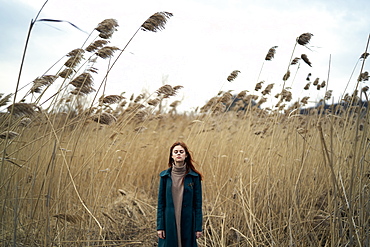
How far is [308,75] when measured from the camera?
385 cm

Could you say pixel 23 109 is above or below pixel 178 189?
above

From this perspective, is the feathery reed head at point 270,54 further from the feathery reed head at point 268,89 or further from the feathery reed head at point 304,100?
the feathery reed head at point 304,100

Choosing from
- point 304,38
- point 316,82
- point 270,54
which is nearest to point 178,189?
point 304,38

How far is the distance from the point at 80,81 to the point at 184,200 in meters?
1.01

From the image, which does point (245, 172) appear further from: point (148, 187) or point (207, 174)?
point (148, 187)

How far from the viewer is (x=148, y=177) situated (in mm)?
4574

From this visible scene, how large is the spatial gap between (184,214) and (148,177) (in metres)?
2.45

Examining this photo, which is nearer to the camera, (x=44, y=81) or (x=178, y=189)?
(x=44, y=81)

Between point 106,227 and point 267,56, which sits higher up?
point 267,56

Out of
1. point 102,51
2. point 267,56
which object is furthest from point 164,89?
point 267,56

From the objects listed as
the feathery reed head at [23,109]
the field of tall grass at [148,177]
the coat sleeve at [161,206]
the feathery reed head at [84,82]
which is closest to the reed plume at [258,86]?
the field of tall grass at [148,177]

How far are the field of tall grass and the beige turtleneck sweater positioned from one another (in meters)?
0.40

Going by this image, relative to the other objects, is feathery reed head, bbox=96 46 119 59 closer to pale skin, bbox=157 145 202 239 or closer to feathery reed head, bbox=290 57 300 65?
pale skin, bbox=157 145 202 239

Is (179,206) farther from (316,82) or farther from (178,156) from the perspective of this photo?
(316,82)
